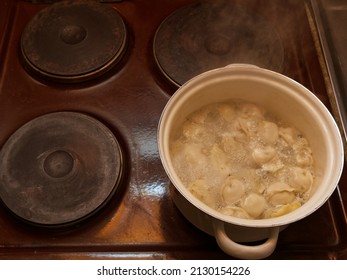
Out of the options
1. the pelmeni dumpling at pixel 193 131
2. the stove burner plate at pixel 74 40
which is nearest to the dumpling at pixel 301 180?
the pelmeni dumpling at pixel 193 131

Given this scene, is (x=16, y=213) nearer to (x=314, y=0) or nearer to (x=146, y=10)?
(x=146, y=10)

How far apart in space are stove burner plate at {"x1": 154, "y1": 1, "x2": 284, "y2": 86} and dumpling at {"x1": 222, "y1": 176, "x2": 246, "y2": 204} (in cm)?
34

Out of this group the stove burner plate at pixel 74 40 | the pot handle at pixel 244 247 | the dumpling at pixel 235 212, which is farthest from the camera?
the stove burner plate at pixel 74 40

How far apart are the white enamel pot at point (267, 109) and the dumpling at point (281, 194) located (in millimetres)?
53

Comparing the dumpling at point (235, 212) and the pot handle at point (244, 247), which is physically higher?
A: the pot handle at point (244, 247)

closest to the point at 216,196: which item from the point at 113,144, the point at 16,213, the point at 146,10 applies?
the point at 113,144

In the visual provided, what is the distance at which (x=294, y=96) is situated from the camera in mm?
787

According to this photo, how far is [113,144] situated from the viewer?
892 mm

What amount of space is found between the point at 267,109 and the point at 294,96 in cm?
10

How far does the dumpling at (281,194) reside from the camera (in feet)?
2.51

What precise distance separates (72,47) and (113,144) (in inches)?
13.9

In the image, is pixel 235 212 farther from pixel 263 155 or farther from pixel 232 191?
pixel 263 155

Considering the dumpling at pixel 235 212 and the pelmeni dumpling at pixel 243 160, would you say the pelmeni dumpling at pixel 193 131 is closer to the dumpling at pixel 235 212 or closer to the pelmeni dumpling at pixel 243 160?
the pelmeni dumpling at pixel 243 160

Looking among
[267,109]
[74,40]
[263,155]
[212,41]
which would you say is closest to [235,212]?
[263,155]
